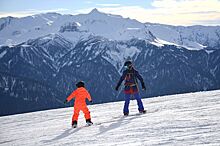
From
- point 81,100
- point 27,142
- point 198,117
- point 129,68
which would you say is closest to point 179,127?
point 198,117

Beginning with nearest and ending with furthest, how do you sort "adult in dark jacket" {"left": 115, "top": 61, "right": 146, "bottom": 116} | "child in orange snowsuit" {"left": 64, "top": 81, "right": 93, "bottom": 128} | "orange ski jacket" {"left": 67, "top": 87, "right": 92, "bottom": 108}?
"child in orange snowsuit" {"left": 64, "top": 81, "right": 93, "bottom": 128}, "orange ski jacket" {"left": 67, "top": 87, "right": 92, "bottom": 108}, "adult in dark jacket" {"left": 115, "top": 61, "right": 146, "bottom": 116}

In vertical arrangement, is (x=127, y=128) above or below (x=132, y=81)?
below

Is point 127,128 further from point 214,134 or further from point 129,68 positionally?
point 129,68

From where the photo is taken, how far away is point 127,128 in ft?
36.9

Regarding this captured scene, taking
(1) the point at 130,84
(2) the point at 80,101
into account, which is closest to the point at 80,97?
(2) the point at 80,101

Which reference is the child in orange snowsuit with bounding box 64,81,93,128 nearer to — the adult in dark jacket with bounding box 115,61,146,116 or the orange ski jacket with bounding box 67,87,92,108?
the orange ski jacket with bounding box 67,87,92,108

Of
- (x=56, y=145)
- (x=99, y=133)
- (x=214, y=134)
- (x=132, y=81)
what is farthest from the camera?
(x=132, y=81)

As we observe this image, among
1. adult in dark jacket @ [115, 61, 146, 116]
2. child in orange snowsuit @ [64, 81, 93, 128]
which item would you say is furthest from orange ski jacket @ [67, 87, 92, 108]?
adult in dark jacket @ [115, 61, 146, 116]

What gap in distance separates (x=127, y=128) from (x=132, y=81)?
5120mm

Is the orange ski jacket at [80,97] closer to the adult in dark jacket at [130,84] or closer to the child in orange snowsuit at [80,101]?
the child in orange snowsuit at [80,101]

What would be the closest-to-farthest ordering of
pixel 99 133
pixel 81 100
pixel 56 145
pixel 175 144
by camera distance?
pixel 175 144, pixel 56 145, pixel 99 133, pixel 81 100

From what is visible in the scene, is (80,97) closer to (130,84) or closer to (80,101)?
(80,101)

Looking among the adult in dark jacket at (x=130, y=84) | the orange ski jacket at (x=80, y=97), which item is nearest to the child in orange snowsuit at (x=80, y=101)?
the orange ski jacket at (x=80, y=97)

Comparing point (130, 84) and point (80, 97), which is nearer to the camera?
point (80, 97)
